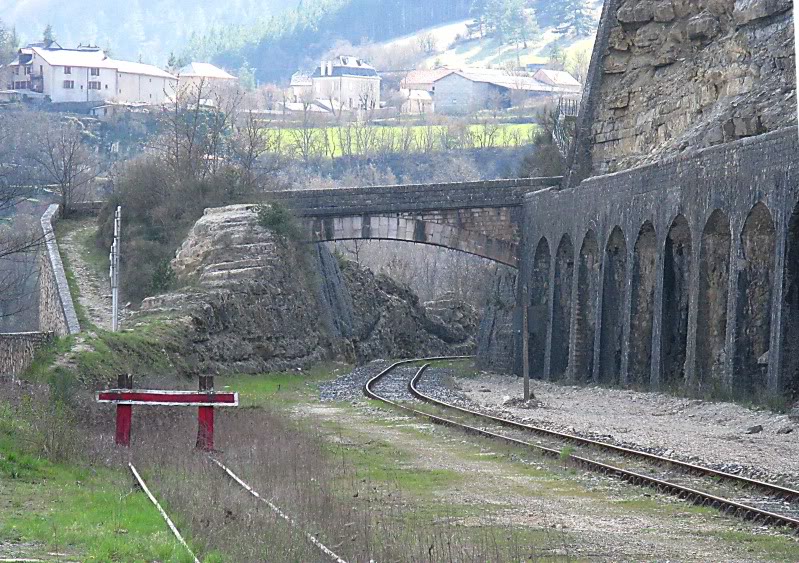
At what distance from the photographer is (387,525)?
13289mm

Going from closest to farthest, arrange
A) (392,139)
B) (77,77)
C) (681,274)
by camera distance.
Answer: (681,274), (392,139), (77,77)

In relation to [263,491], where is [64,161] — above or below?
above

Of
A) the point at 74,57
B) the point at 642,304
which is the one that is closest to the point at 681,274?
the point at 642,304

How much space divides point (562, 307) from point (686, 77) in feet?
25.0

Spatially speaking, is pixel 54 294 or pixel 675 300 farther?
pixel 54 294

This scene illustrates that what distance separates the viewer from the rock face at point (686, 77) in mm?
37562

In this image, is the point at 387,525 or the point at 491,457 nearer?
the point at 387,525

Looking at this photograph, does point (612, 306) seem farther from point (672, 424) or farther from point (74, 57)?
point (74, 57)

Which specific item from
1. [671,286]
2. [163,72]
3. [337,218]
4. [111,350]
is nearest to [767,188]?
[671,286]

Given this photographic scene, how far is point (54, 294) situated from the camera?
48500 millimetres

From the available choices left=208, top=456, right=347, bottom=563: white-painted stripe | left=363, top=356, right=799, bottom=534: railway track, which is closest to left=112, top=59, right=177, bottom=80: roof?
left=363, top=356, right=799, bottom=534: railway track

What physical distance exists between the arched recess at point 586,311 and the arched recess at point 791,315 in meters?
14.8

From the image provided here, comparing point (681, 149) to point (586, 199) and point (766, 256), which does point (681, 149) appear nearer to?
point (586, 199)

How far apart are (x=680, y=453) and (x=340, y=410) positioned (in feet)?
36.1
